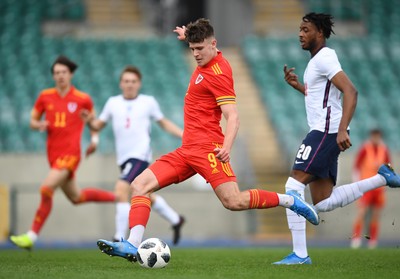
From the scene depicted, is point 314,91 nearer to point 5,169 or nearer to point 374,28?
point 5,169

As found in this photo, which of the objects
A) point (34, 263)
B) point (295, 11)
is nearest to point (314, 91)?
point (34, 263)

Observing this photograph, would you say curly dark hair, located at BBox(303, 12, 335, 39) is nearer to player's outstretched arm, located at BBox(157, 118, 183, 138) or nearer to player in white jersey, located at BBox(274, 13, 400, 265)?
player in white jersey, located at BBox(274, 13, 400, 265)

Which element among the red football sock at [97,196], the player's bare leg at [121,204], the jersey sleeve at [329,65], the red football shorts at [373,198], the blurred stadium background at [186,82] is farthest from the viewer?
the blurred stadium background at [186,82]

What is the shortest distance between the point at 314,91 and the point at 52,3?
58.8 feet

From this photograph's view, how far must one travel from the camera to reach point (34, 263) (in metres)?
10.2

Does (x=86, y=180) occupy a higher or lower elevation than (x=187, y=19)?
lower

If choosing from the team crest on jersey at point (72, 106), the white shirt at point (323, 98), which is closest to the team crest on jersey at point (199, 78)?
the white shirt at point (323, 98)

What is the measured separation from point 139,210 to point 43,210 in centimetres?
403

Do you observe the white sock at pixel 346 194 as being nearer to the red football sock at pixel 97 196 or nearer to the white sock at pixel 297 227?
A: the white sock at pixel 297 227

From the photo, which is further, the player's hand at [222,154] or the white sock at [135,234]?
the white sock at [135,234]

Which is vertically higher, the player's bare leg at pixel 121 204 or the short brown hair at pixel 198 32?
the short brown hair at pixel 198 32

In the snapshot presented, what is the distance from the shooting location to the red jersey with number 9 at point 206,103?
9.02 meters

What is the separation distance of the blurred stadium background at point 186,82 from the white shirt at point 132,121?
597cm

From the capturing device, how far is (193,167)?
29.9 ft
